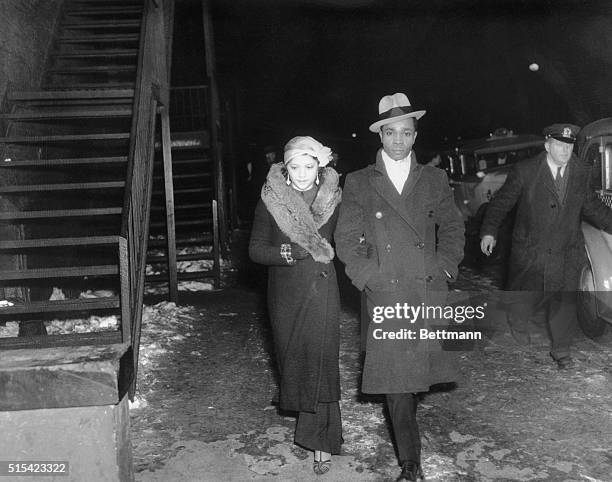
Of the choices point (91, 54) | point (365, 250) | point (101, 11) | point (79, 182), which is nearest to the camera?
point (365, 250)

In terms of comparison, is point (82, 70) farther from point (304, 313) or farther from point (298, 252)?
point (304, 313)

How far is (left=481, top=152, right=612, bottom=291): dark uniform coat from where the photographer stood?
5.30m

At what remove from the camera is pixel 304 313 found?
3.55 m

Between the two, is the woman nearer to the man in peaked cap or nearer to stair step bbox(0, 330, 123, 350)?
stair step bbox(0, 330, 123, 350)

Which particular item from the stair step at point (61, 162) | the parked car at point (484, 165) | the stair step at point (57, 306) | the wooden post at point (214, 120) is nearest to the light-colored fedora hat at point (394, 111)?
the stair step at point (57, 306)

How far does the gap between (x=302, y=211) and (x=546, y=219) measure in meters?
2.81

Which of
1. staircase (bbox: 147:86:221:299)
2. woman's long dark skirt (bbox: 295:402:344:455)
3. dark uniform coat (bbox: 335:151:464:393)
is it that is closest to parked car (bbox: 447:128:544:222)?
staircase (bbox: 147:86:221:299)

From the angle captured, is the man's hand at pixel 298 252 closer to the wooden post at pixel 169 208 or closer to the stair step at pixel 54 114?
the stair step at pixel 54 114

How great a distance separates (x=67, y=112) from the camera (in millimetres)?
6023

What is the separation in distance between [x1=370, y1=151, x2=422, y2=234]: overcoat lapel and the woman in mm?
254

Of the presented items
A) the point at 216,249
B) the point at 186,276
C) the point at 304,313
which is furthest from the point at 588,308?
the point at 186,276

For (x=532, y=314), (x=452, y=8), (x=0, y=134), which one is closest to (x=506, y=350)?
(x=532, y=314)

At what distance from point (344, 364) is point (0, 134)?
154 inches

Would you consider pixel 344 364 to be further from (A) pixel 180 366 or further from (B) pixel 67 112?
(B) pixel 67 112
